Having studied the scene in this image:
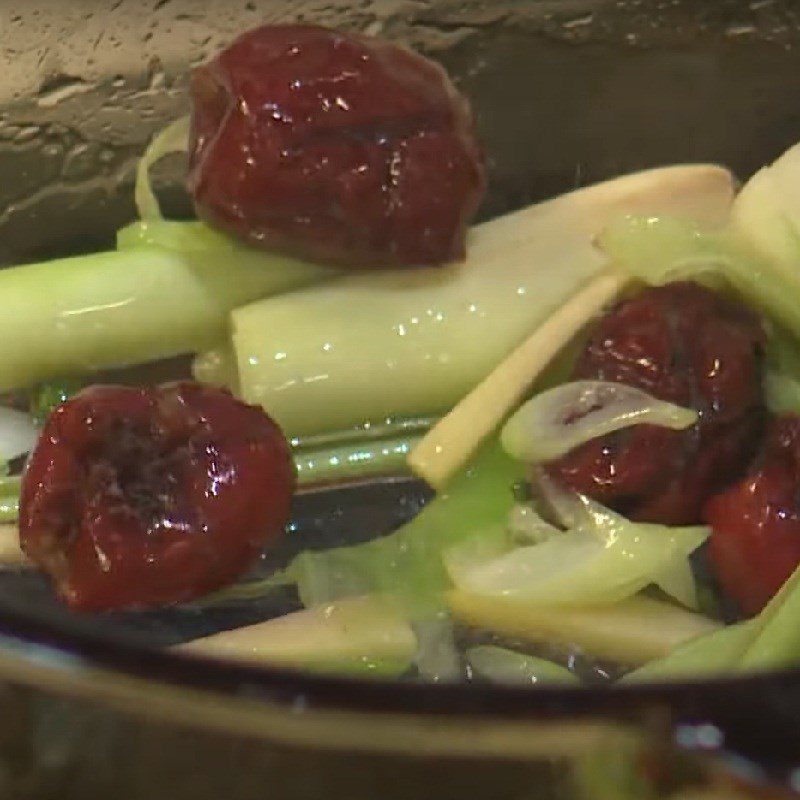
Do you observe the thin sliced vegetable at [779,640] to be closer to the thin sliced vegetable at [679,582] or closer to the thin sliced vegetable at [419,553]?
the thin sliced vegetable at [679,582]

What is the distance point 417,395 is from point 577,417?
12 cm

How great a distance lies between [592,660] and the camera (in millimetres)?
733

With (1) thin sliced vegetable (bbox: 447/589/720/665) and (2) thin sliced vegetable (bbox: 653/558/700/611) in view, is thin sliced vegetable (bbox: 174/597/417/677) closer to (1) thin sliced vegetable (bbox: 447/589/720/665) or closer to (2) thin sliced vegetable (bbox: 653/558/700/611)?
(1) thin sliced vegetable (bbox: 447/589/720/665)

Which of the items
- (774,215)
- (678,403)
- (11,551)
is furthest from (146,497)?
(774,215)

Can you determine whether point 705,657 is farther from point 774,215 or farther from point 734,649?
point 774,215

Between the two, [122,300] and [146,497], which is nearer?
[146,497]

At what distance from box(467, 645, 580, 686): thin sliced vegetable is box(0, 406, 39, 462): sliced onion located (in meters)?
0.34

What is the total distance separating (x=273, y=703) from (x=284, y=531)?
403 mm

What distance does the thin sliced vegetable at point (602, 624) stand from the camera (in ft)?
2.35

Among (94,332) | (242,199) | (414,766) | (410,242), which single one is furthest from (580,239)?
(414,766)

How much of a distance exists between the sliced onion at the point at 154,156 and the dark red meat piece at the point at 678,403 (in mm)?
346

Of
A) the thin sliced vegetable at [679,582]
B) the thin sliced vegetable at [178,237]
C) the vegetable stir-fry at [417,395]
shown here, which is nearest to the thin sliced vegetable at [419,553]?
the vegetable stir-fry at [417,395]

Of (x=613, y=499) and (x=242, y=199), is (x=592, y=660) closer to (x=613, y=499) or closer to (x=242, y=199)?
(x=613, y=499)

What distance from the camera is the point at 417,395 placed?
845 millimetres
